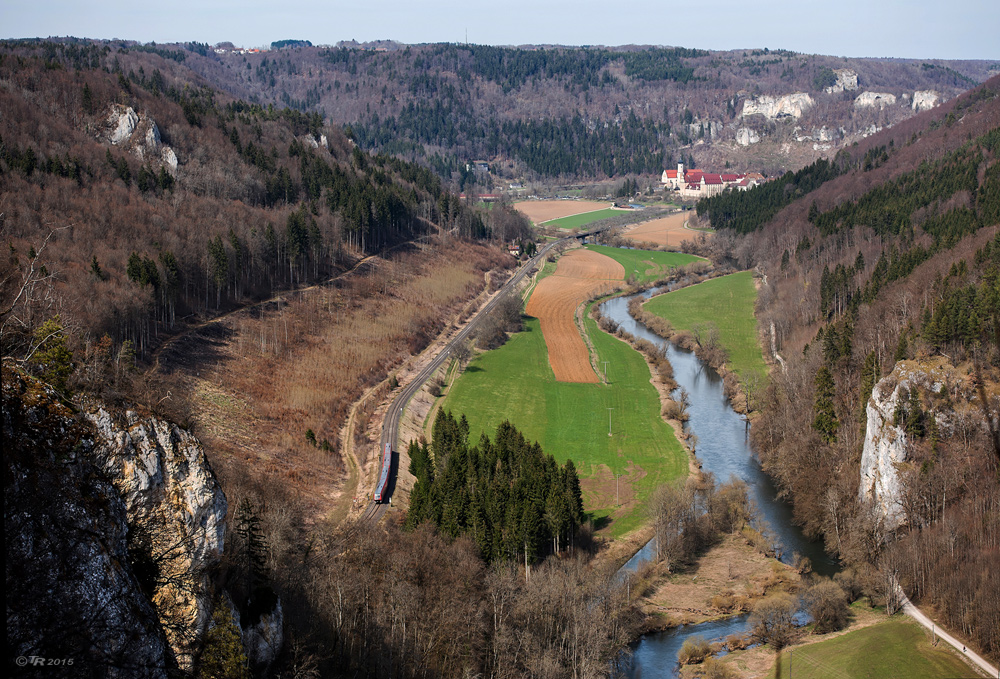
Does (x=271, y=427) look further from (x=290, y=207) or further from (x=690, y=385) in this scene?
(x=290, y=207)

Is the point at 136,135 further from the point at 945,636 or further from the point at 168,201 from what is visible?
the point at 945,636

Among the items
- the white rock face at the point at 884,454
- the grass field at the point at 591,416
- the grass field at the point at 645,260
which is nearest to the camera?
the white rock face at the point at 884,454

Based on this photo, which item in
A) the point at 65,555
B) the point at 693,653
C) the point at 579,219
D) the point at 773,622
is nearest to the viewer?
the point at 65,555

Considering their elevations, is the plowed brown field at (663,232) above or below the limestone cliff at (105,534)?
below

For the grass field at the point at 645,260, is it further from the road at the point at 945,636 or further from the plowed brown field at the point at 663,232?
the road at the point at 945,636

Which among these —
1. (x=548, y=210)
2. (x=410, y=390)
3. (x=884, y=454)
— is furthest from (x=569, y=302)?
(x=548, y=210)

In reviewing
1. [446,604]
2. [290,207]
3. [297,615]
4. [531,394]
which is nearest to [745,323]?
[531,394]

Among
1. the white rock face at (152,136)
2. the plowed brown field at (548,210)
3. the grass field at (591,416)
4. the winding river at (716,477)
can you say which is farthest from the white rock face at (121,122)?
the plowed brown field at (548,210)
